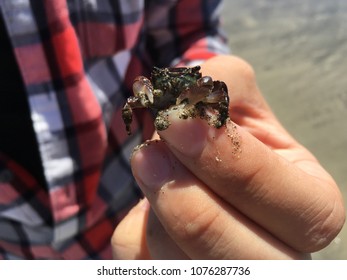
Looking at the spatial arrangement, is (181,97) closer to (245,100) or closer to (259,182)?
(259,182)

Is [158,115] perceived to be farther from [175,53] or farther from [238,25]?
[238,25]

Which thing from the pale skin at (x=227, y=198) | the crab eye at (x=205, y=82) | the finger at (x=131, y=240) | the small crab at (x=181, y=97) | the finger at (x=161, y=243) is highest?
the crab eye at (x=205, y=82)

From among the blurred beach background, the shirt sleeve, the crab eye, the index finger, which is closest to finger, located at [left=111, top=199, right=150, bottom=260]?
the index finger

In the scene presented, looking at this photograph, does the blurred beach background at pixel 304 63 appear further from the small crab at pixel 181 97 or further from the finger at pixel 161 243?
the small crab at pixel 181 97

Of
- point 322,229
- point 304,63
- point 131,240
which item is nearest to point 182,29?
point 131,240

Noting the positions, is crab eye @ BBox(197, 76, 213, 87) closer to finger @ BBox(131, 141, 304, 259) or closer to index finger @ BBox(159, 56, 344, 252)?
index finger @ BBox(159, 56, 344, 252)

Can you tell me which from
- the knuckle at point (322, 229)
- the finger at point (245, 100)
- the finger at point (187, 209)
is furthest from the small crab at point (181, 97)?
the knuckle at point (322, 229)
